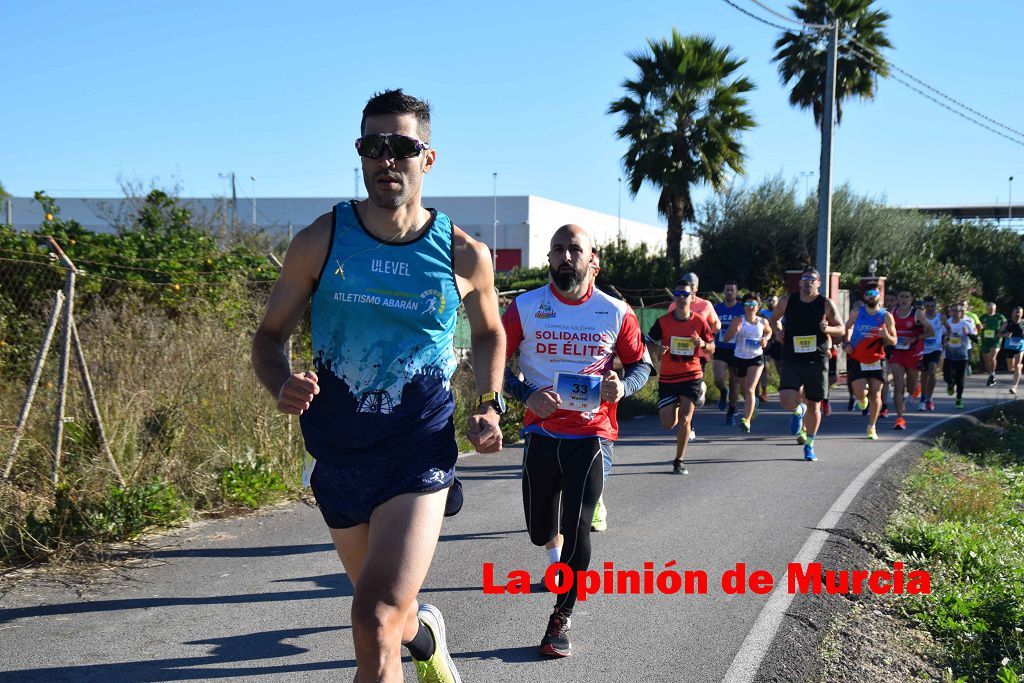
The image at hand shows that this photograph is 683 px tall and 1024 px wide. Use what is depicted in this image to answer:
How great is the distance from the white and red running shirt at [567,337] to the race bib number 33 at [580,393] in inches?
5.6

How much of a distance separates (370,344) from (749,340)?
11.3 metres

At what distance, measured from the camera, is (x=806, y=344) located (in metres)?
11.0

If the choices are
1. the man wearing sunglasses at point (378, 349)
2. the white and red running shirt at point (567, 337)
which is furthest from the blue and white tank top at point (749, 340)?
the man wearing sunglasses at point (378, 349)

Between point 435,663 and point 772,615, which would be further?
point 772,615

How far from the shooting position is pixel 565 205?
59250 mm

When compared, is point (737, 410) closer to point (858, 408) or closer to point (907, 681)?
point (858, 408)

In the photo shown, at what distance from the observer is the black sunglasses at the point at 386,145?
11.3 ft

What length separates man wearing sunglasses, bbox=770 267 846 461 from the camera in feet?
36.1

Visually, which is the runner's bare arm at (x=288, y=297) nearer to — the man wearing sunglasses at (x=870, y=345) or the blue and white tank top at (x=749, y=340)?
the man wearing sunglasses at (x=870, y=345)

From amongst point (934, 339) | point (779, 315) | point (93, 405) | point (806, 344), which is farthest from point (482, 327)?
point (934, 339)

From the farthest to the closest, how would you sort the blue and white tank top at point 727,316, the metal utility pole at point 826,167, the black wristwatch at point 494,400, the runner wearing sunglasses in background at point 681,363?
the metal utility pole at point 826,167, the blue and white tank top at point 727,316, the runner wearing sunglasses in background at point 681,363, the black wristwatch at point 494,400

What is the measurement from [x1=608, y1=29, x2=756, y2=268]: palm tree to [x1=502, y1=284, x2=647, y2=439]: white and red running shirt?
23118 millimetres

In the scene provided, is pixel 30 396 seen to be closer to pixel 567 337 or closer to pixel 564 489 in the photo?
pixel 567 337

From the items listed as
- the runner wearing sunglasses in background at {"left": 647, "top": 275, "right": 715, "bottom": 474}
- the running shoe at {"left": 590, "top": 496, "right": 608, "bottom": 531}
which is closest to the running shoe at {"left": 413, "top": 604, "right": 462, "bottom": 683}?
the running shoe at {"left": 590, "top": 496, "right": 608, "bottom": 531}
